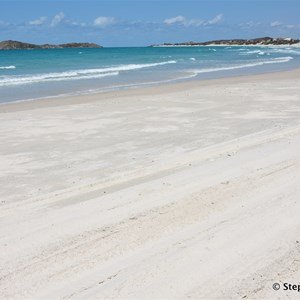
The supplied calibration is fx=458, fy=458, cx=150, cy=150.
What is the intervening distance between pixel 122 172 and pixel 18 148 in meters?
2.88

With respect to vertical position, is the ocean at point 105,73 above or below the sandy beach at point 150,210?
→ above

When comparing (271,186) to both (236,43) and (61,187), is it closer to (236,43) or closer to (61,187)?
(61,187)

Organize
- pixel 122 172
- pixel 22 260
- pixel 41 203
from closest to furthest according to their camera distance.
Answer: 1. pixel 22 260
2. pixel 41 203
3. pixel 122 172

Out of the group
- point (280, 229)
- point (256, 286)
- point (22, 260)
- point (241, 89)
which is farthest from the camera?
point (241, 89)

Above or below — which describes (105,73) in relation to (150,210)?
above

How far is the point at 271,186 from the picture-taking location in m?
6.43

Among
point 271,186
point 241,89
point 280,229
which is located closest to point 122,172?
point 271,186

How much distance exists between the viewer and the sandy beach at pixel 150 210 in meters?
4.05

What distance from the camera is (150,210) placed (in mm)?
5641

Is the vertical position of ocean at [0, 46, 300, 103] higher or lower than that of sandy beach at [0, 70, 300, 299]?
higher

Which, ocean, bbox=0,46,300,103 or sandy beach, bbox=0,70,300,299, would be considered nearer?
sandy beach, bbox=0,70,300,299

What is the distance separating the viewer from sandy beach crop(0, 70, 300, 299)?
4.05 metres

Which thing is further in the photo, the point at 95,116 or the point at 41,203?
the point at 95,116

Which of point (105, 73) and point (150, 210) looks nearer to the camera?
point (150, 210)
